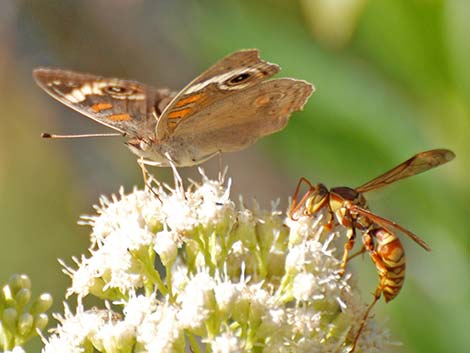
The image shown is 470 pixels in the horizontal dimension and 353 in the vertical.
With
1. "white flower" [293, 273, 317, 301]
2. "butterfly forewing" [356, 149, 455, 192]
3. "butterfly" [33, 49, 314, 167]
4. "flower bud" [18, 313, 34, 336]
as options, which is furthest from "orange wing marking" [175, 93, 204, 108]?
"flower bud" [18, 313, 34, 336]

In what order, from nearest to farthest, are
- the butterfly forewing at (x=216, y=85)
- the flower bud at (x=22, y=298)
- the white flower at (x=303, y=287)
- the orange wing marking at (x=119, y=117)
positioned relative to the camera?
1. the white flower at (x=303, y=287)
2. the flower bud at (x=22, y=298)
3. the butterfly forewing at (x=216, y=85)
4. the orange wing marking at (x=119, y=117)

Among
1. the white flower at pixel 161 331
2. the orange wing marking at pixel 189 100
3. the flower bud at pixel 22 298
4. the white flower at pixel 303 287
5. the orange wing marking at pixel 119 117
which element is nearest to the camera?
the white flower at pixel 161 331

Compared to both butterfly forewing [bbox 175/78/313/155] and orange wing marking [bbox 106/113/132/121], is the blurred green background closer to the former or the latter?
butterfly forewing [bbox 175/78/313/155]

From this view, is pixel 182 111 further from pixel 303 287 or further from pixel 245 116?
pixel 303 287

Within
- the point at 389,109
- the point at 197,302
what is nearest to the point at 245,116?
the point at 389,109

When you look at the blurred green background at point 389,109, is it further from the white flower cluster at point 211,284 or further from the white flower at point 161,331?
the white flower at point 161,331

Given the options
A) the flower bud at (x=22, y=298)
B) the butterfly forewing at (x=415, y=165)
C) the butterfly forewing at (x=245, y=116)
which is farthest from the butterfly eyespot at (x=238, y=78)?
the flower bud at (x=22, y=298)

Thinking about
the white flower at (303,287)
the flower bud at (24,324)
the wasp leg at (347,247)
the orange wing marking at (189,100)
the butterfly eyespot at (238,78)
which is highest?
the butterfly eyespot at (238,78)
